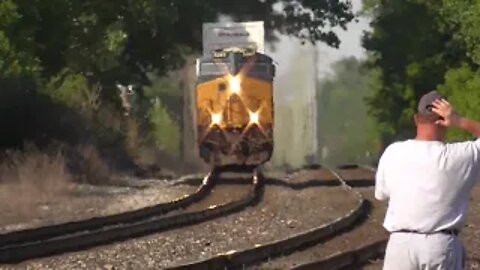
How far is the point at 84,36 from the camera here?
145 ft

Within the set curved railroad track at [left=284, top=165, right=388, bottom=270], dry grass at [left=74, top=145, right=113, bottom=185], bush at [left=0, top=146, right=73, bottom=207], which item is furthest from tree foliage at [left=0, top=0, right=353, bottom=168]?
curved railroad track at [left=284, top=165, right=388, bottom=270]

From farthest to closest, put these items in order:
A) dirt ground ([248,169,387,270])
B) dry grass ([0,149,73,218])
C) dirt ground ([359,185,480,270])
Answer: dry grass ([0,149,73,218]) < dirt ground ([248,169,387,270]) < dirt ground ([359,185,480,270])

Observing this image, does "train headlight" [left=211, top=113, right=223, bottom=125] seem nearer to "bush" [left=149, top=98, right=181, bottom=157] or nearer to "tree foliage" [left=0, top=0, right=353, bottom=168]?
"tree foliage" [left=0, top=0, right=353, bottom=168]

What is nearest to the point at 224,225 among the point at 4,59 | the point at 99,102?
the point at 4,59

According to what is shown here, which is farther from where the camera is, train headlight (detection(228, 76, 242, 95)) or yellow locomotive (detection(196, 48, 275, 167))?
yellow locomotive (detection(196, 48, 275, 167))

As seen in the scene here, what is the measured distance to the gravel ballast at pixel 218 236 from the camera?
13.9m

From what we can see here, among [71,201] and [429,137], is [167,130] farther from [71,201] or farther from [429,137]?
[429,137]

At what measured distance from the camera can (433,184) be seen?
5.94 metres

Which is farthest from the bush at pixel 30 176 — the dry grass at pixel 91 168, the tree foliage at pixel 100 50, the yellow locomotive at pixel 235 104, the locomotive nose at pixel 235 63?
the locomotive nose at pixel 235 63

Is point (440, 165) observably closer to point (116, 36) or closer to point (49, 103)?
Result: point (49, 103)

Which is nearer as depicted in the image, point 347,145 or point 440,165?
point 440,165

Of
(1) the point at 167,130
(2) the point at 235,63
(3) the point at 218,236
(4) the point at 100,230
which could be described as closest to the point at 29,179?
(2) the point at 235,63

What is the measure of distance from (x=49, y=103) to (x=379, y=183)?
29136mm

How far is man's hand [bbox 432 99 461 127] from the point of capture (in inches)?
231
